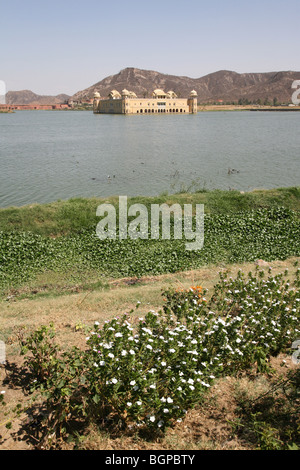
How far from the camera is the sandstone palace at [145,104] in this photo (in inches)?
4270

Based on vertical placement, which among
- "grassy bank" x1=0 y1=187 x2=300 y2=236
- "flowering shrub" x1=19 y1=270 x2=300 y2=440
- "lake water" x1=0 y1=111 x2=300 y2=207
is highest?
"lake water" x1=0 y1=111 x2=300 y2=207

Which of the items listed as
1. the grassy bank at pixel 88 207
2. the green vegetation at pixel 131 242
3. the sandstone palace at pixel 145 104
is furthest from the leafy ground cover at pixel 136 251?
the sandstone palace at pixel 145 104

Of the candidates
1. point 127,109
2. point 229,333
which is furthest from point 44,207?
point 127,109

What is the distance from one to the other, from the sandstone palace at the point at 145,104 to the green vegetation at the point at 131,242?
326 ft

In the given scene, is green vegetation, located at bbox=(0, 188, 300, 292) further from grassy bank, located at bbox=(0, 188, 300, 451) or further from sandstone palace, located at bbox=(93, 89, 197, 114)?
sandstone palace, located at bbox=(93, 89, 197, 114)

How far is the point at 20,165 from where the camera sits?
27.2 metres

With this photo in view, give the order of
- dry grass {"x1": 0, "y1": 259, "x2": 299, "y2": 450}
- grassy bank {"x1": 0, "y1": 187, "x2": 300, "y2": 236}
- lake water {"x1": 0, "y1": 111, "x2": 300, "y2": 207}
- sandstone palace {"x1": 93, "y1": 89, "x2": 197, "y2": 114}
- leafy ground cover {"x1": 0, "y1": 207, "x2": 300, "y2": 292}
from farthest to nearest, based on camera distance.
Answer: sandstone palace {"x1": 93, "y1": 89, "x2": 197, "y2": 114} → lake water {"x1": 0, "y1": 111, "x2": 300, "y2": 207} → grassy bank {"x1": 0, "y1": 187, "x2": 300, "y2": 236} → leafy ground cover {"x1": 0, "y1": 207, "x2": 300, "y2": 292} → dry grass {"x1": 0, "y1": 259, "x2": 299, "y2": 450}

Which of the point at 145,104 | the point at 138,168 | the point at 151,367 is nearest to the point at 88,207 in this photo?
the point at 151,367

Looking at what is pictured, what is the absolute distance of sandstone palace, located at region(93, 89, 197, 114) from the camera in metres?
108

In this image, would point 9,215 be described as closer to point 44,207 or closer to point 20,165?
point 44,207

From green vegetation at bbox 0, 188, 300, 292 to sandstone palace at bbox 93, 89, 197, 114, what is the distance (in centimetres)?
9922

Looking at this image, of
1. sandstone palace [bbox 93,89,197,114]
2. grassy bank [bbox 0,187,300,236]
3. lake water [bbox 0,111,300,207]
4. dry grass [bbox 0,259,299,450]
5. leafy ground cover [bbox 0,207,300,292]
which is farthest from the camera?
sandstone palace [bbox 93,89,197,114]

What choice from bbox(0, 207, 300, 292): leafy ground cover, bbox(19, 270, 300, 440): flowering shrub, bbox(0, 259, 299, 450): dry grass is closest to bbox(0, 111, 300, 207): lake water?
bbox(0, 207, 300, 292): leafy ground cover

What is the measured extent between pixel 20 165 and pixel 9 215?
15.5 m
